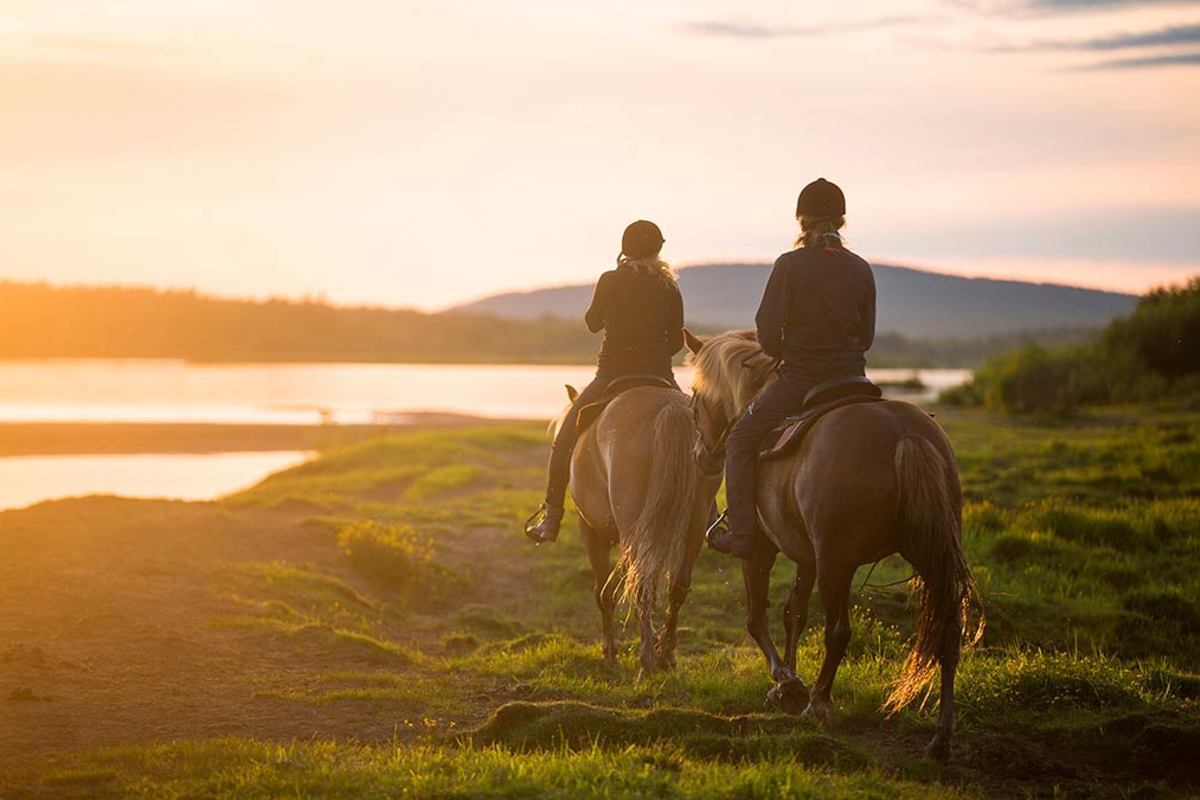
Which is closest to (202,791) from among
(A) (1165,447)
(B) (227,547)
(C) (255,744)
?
(C) (255,744)

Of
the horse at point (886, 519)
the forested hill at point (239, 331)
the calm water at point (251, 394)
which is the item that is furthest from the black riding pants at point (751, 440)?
the forested hill at point (239, 331)

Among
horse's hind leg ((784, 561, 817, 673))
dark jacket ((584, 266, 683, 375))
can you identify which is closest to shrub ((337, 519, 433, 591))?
dark jacket ((584, 266, 683, 375))

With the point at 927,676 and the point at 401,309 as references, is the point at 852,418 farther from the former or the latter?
the point at 401,309

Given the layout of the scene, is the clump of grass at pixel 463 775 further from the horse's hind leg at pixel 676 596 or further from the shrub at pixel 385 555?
the shrub at pixel 385 555

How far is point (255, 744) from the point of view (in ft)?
22.9

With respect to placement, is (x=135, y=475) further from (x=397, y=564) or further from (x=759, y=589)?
(x=759, y=589)

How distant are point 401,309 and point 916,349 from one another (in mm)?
69139

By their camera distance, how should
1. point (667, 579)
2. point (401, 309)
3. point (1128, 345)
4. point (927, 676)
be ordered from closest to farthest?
point (927, 676)
point (667, 579)
point (1128, 345)
point (401, 309)

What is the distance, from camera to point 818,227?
773cm

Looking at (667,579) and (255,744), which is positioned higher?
(667,579)

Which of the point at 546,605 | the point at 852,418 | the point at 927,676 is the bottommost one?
the point at 546,605

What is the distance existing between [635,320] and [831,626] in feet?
11.5

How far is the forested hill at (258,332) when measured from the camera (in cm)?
11050

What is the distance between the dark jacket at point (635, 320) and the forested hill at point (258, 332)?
3861 inches
